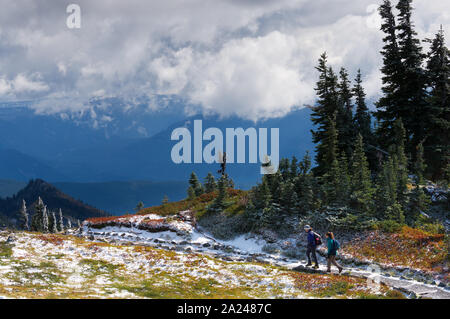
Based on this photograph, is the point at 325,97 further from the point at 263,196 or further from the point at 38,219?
the point at 38,219

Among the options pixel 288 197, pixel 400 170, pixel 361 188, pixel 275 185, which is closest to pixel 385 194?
pixel 361 188

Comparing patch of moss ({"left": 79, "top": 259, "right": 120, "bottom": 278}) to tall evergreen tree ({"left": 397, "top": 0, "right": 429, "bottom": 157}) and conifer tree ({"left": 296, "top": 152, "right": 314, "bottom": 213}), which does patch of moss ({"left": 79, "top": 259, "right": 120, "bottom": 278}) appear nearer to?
conifer tree ({"left": 296, "top": 152, "right": 314, "bottom": 213})

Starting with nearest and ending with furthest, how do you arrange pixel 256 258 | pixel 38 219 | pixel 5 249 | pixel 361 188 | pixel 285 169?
1. pixel 5 249
2. pixel 256 258
3. pixel 361 188
4. pixel 285 169
5. pixel 38 219

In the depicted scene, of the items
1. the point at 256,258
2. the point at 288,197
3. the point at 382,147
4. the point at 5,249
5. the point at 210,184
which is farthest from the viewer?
the point at 210,184

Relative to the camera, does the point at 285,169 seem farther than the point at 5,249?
Yes

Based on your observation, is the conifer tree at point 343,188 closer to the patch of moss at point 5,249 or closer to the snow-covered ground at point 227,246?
the snow-covered ground at point 227,246

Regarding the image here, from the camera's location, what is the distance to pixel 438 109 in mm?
39969

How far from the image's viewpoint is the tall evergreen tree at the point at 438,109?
39688 millimetres

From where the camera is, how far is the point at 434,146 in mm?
39906

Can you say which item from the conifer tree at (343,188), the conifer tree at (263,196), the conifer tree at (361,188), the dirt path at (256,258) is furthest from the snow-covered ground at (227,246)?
the conifer tree at (361,188)

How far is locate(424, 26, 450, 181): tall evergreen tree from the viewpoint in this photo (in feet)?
130

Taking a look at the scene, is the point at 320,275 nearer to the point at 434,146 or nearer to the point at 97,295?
the point at 97,295

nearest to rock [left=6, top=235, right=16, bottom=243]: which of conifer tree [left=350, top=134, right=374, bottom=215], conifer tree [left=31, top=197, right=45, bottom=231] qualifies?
conifer tree [left=350, top=134, right=374, bottom=215]

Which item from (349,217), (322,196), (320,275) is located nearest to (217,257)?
(320,275)
